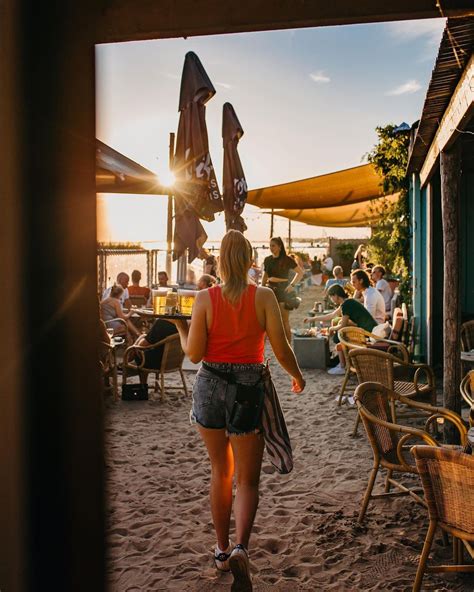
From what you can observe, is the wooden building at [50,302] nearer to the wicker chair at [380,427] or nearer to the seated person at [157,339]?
the wicker chair at [380,427]

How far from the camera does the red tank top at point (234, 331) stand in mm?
2711

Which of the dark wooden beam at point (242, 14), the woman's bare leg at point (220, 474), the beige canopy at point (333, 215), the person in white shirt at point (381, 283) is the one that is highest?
the beige canopy at point (333, 215)

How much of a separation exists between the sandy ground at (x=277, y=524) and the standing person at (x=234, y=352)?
484 mm

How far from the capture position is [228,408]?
2.68 meters

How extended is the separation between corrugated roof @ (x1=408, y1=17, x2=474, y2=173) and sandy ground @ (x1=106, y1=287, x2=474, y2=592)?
253 cm

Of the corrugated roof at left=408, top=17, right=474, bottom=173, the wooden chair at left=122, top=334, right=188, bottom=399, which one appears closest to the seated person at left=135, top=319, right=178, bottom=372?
the wooden chair at left=122, top=334, right=188, bottom=399

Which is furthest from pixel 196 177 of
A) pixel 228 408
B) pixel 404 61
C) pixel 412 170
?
pixel 228 408

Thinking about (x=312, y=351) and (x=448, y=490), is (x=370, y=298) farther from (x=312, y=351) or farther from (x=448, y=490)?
(x=448, y=490)

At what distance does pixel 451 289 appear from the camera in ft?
15.3

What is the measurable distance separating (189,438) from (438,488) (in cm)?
312

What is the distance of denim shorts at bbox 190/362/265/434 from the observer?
268cm

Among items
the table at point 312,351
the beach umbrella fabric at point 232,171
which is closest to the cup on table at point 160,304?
the table at point 312,351

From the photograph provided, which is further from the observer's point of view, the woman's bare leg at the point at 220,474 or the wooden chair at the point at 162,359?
the wooden chair at the point at 162,359

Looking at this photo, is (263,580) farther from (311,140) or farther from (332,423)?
(311,140)
